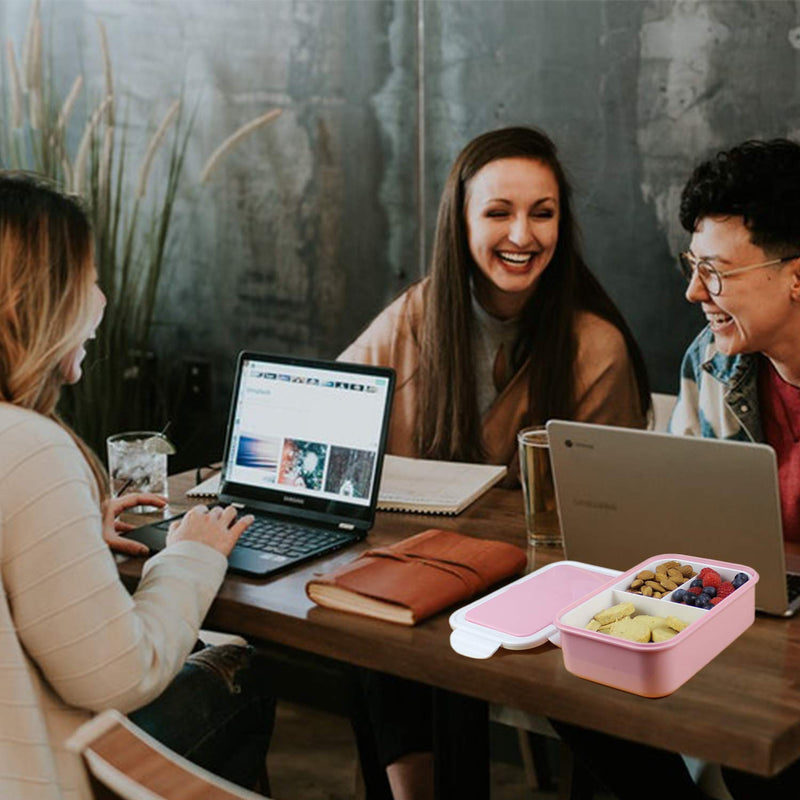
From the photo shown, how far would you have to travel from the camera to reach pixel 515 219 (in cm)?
256

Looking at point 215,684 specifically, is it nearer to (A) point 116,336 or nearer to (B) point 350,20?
(A) point 116,336

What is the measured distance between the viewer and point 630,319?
320 centimetres

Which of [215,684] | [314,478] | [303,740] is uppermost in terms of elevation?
[314,478]

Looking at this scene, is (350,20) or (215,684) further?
(350,20)

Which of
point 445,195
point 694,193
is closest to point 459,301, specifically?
point 445,195

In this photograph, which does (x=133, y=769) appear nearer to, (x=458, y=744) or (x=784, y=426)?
(x=458, y=744)

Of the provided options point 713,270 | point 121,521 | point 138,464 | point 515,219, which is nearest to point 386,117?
point 515,219

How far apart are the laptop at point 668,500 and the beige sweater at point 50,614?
24.3 inches

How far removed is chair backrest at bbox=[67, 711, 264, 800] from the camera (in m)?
1.05

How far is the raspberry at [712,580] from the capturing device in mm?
1502

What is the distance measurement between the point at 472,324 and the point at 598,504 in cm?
101

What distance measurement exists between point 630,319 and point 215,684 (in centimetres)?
A: 176

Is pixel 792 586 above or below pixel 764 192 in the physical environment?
below

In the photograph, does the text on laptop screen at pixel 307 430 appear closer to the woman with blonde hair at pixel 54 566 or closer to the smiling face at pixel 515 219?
the woman with blonde hair at pixel 54 566
